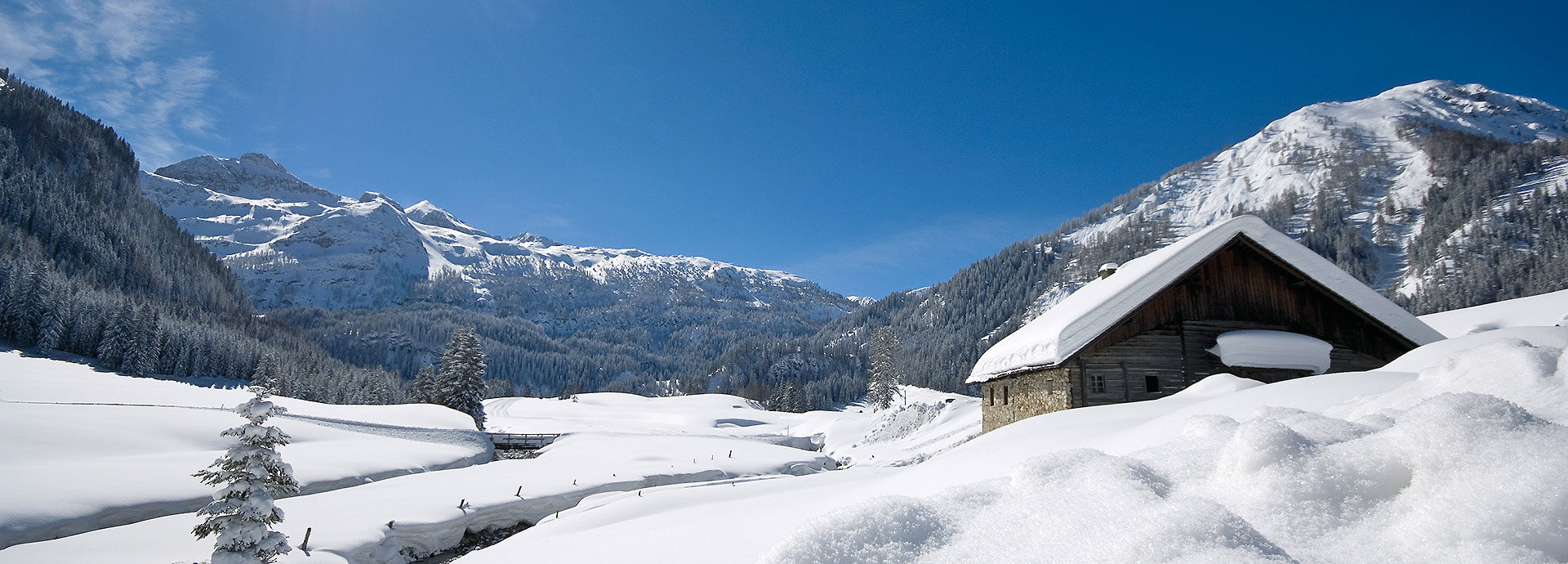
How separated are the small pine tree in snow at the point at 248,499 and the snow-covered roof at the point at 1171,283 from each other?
49.2 ft

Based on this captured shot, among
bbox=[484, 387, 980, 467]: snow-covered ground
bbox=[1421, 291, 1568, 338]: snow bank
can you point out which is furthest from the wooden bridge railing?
bbox=[1421, 291, 1568, 338]: snow bank

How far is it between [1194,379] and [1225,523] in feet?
52.1

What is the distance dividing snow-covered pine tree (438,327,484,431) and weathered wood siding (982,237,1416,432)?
4621cm

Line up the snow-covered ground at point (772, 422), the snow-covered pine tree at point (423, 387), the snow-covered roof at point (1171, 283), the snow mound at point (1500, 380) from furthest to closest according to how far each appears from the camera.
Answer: the snow-covered pine tree at point (423, 387) < the snow-covered ground at point (772, 422) < the snow-covered roof at point (1171, 283) < the snow mound at point (1500, 380)

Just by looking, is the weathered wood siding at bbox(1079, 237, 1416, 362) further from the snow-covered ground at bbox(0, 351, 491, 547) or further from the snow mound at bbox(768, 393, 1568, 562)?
the snow-covered ground at bbox(0, 351, 491, 547)

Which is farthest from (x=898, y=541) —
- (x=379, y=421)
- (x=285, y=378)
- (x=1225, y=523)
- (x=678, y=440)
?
(x=285, y=378)

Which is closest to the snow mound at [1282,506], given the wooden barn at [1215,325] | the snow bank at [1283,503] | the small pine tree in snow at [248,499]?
the snow bank at [1283,503]

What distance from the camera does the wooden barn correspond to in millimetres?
14688

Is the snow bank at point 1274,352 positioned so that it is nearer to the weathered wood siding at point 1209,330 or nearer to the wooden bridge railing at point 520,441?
the weathered wood siding at point 1209,330

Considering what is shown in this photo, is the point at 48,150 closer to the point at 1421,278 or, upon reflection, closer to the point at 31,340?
the point at 31,340

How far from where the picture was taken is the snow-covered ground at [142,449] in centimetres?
1420

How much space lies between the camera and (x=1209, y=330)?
51.5ft

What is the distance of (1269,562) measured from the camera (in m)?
1.99

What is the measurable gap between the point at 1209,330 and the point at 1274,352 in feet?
4.54
